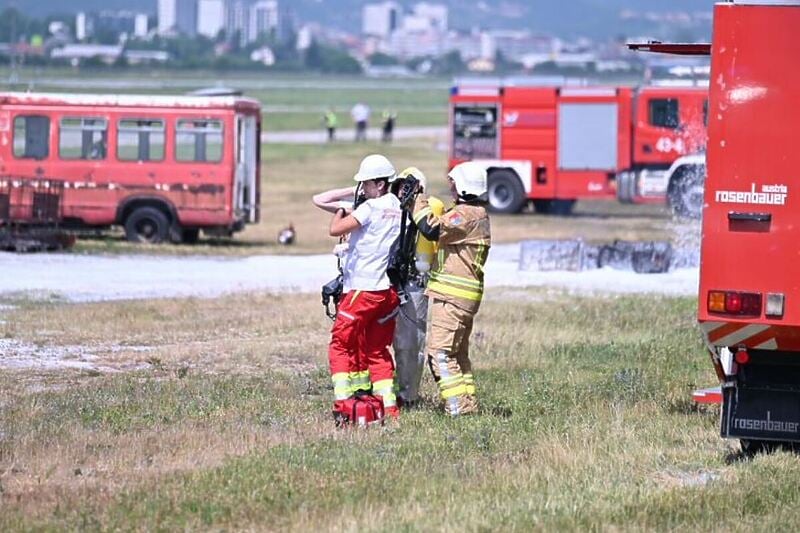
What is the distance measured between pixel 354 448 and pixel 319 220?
2496 centimetres

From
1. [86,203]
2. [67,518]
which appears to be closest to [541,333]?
[67,518]

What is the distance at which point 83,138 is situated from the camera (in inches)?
1046

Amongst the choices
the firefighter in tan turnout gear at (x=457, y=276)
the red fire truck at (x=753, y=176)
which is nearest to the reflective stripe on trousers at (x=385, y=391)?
the firefighter in tan turnout gear at (x=457, y=276)

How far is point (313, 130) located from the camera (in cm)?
7419

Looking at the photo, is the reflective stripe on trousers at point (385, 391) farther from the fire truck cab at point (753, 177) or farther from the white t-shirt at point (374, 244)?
the fire truck cab at point (753, 177)

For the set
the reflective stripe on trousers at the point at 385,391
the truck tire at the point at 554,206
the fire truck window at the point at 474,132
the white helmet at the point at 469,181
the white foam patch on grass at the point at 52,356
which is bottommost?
the white foam patch on grass at the point at 52,356

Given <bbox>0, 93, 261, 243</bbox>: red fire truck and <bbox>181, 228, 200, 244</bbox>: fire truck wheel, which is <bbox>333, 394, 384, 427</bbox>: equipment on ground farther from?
<bbox>181, 228, 200, 244</bbox>: fire truck wheel

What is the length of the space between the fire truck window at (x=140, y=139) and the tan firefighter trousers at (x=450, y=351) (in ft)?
52.1

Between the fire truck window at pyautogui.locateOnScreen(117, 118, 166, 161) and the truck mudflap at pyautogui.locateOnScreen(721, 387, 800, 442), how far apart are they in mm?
17977

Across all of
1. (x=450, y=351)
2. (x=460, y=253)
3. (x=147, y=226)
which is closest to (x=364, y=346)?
(x=450, y=351)

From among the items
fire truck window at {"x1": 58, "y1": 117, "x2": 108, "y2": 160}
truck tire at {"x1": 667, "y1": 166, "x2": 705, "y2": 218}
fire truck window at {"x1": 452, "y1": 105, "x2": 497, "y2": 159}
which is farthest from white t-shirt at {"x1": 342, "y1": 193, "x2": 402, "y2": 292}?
fire truck window at {"x1": 452, "y1": 105, "x2": 497, "y2": 159}

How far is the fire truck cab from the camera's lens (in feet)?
29.7

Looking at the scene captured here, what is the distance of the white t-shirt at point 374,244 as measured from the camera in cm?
1073

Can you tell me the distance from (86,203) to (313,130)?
157 ft
